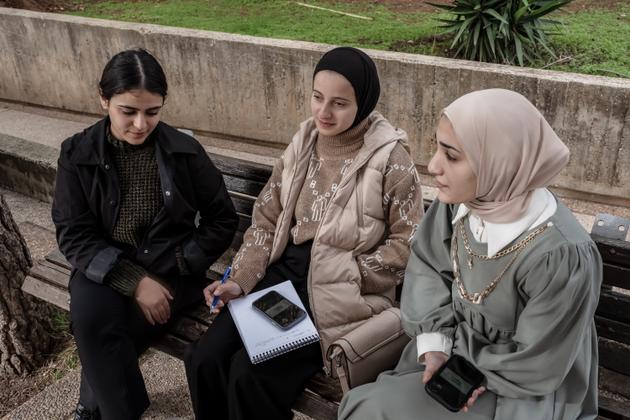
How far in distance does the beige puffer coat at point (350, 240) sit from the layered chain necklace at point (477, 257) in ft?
1.45

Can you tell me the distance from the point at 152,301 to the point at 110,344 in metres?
0.24

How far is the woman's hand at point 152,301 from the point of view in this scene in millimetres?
2752

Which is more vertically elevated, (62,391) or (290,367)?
(290,367)

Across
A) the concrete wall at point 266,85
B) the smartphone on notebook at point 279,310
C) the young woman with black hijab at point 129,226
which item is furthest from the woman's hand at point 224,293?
the concrete wall at point 266,85

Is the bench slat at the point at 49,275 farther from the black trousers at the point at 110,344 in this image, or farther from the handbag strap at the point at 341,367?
the handbag strap at the point at 341,367

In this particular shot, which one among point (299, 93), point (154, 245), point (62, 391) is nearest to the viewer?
point (154, 245)

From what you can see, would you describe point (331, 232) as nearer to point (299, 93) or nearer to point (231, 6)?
point (299, 93)

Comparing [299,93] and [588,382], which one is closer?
[588,382]

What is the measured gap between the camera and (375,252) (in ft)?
8.79

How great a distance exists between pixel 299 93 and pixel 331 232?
3.26 m

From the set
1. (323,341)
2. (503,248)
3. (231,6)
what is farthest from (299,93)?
(503,248)

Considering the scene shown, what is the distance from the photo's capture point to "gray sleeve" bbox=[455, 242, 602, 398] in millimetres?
1913

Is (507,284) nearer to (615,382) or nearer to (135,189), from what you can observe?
(615,382)

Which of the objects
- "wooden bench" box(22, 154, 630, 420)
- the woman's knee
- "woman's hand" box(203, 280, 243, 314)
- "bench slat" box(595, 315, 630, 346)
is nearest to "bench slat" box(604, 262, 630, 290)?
"wooden bench" box(22, 154, 630, 420)
